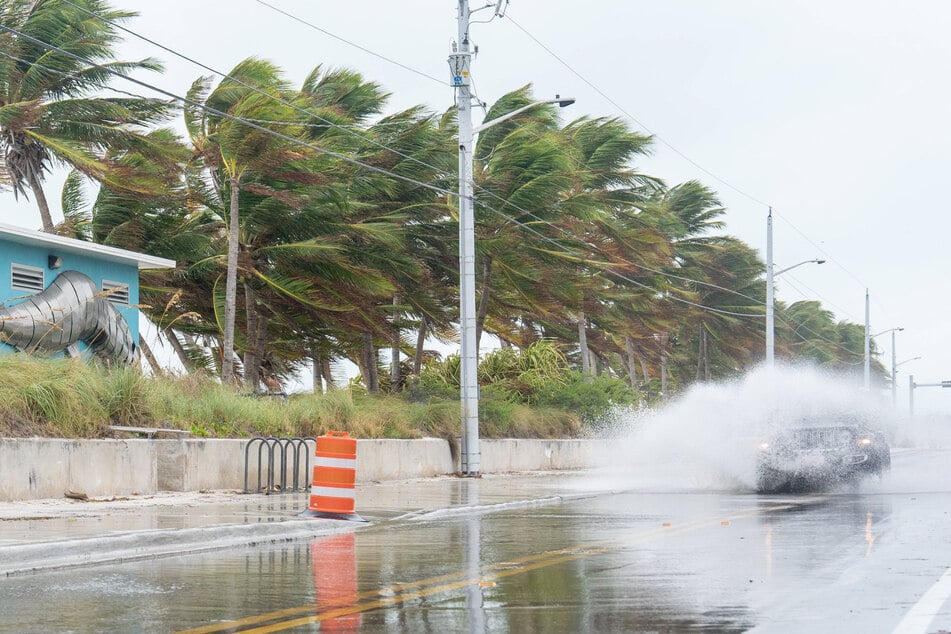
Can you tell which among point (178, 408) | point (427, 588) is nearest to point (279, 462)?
point (178, 408)

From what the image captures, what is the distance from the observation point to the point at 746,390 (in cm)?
2652

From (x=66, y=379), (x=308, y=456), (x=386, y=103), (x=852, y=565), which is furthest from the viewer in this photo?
(x=386, y=103)

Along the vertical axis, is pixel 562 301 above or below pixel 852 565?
above

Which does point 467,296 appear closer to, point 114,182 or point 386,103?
point 114,182

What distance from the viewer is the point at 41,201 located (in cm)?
3222

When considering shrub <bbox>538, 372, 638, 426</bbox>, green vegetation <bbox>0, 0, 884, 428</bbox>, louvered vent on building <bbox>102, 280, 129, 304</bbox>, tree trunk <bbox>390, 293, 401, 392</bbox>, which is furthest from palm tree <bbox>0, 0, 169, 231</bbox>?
shrub <bbox>538, 372, 638, 426</bbox>

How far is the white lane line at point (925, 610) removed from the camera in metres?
7.40

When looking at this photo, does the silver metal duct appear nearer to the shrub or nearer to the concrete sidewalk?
the concrete sidewalk

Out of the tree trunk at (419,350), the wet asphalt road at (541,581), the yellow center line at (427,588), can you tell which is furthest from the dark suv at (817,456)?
the tree trunk at (419,350)

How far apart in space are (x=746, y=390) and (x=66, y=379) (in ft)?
44.9

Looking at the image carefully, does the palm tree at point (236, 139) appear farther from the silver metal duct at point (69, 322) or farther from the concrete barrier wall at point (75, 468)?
the concrete barrier wall at point (75, 468)

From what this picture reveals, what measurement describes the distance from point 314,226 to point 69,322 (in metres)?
7.70

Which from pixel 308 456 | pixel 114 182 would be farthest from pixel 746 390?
pixel 114 182

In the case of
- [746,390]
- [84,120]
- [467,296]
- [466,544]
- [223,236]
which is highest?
[84,120]
